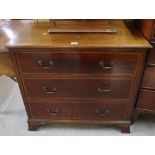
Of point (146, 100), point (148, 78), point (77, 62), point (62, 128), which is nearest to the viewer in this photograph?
point (77, 62)

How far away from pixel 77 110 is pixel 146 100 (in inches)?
19.9

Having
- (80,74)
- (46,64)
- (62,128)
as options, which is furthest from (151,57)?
(62,128)

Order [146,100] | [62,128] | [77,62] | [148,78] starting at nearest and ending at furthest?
[77,62] → [148,78] → [146,100] → [62,128]

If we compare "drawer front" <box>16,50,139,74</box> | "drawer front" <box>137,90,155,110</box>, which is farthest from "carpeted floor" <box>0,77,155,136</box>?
"drawer front" <box>16,50,139,74</box>

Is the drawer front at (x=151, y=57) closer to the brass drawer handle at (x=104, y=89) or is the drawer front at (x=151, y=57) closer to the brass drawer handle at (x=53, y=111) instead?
the brass drawer handle at (x=104, y=89)

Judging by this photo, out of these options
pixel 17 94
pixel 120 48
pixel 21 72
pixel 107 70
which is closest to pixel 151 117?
pixel 107 70

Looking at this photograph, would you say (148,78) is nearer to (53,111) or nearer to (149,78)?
(149,78)

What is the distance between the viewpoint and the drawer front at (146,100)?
1229 mm

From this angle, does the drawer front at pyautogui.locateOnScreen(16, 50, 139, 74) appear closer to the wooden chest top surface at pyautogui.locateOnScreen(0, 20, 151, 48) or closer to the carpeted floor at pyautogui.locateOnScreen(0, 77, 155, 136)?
the wooden chest top surface at pyautogui.locateOnScreen(0, 20, 151, 48)

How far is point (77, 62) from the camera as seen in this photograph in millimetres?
1055

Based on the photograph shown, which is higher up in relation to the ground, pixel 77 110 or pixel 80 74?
pixel 80 74
